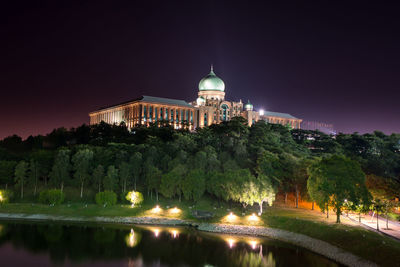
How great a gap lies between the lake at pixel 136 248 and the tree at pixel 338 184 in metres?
8.82

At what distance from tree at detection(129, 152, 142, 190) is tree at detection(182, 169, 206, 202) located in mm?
11768

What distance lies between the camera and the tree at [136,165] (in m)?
70.4

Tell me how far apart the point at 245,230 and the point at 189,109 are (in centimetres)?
8314

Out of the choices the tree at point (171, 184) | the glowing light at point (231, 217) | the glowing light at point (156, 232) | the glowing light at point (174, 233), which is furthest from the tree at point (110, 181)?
the glowing light at point (231, 217)

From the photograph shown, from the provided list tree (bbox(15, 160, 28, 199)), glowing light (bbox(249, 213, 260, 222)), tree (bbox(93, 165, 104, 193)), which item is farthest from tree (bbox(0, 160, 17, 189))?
glowing light (bbox(249, 213, 260, 222))

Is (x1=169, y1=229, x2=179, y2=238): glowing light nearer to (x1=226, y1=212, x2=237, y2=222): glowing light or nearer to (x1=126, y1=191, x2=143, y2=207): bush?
(x1=226, y1=212, x2=237, y2=222): glowing light

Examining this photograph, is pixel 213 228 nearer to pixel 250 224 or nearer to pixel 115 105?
pixel 250 224

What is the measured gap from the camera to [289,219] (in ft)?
171

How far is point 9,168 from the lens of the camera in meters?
70.5

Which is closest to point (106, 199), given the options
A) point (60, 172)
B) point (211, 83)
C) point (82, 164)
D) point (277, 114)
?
point (82, 164)

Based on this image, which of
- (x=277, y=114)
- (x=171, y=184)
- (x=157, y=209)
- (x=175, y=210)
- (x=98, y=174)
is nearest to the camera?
(x=175, y=210)

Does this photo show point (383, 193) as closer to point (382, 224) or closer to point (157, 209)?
point (382, 224)

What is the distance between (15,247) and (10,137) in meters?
66.0

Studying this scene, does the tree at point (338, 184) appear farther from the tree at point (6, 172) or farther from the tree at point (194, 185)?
the tree at point (6, 172)
